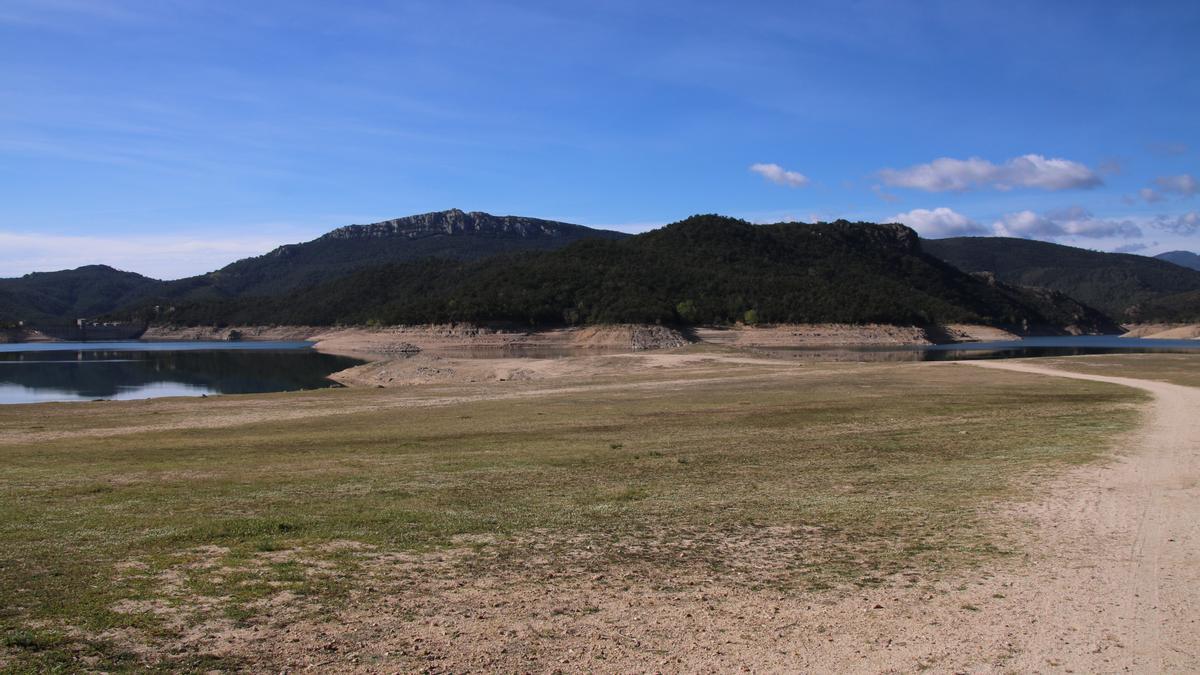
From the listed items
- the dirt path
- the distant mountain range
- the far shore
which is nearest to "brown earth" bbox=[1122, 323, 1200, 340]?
the distant mountain range

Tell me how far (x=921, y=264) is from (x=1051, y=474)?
189 m

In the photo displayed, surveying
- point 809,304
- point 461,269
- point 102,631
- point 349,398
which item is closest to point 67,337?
point 461,269

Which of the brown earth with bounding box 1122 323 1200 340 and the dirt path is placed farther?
the brown earth with bounding box 1122 323 1200 340

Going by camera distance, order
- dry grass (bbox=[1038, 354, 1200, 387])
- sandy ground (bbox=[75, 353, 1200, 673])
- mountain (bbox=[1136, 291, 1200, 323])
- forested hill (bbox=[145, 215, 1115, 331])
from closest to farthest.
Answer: sandy ground (bbox=[75, 353, 1200, 673]) < dry grass (bbox=[1038, 354, 1200, 387]) < forested hill (bbox=[145, 215, 1115, 331]) < mountain (bbox=[1136, 291, 1200, 323])

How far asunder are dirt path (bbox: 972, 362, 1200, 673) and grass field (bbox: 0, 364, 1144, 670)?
82 cm

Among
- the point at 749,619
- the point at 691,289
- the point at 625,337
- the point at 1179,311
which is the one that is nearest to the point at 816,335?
the point at 625,337

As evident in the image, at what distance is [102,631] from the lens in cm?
674

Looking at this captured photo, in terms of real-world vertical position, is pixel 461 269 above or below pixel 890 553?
→ above

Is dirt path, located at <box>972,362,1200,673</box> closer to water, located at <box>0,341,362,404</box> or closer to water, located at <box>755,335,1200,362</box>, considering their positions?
water, located at <box>0,341,362,404</box>

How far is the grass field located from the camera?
7688mm

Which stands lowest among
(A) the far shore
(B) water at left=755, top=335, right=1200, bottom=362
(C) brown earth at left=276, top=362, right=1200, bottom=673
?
(C) brown earth at left=276, top=362, right=1200, bottom=673

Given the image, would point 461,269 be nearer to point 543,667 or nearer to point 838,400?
point 838,400

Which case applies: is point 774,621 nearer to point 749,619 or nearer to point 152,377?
point 749,619

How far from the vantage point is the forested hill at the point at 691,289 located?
12219 centimetres
